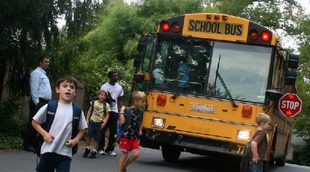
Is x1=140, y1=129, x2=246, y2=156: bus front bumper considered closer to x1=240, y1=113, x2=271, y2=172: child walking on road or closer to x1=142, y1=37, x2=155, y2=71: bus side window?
x1=142, y1=37, x2=155, y2=71: bus side window

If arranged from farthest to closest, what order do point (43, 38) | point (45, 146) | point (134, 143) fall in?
point (43, 38), point (134, 143), point (45, 146)

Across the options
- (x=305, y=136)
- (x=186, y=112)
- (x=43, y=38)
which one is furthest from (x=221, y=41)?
(x=305, y=136)

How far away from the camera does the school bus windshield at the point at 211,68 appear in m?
11.2

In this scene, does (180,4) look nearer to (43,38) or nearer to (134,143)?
(43,38)

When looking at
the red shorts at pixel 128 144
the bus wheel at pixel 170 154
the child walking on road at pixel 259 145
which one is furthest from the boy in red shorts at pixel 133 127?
the bus wheel at pixel 170 154

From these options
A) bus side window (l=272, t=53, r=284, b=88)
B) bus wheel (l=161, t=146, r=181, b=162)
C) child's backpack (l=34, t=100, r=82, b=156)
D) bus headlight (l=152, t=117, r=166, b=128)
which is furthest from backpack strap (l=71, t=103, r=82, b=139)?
bus wheel (l=161, t=146, r=181, b=162)

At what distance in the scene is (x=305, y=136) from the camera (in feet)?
136

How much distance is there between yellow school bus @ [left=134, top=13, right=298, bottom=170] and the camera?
1109 cm

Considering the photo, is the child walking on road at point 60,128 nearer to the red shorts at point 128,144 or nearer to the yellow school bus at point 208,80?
the red shorts at point 128,144

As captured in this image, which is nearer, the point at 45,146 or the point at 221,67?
the point at 45,146

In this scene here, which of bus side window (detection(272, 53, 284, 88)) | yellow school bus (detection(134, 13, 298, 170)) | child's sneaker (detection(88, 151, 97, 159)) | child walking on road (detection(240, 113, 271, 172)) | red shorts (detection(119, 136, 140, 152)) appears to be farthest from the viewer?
child's sneaker (detection(88, 151, 97, 159))

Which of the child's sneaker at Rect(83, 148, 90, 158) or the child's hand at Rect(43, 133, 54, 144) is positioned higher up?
the child's hand at Rect(43, 133, 54, 144)

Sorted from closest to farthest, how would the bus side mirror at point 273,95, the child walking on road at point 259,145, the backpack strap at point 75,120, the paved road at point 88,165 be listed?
1. the backpack strap at point 75,120
2. the child walking on road at point 259,145
3. the paved road at point 88,165
4. the bus side mirror at point 273,95

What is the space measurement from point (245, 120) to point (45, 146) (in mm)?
5744
